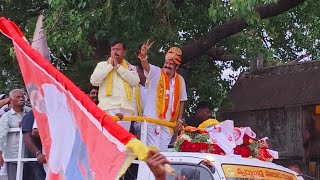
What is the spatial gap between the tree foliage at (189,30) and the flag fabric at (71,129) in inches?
146

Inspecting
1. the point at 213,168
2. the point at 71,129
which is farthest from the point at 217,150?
the point at 71,129

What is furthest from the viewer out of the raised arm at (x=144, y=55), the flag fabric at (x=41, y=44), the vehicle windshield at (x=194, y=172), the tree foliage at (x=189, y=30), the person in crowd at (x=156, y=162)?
the tree foliage at (x=189, y=30)

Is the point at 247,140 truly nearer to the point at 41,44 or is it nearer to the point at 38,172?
the point at 38,172

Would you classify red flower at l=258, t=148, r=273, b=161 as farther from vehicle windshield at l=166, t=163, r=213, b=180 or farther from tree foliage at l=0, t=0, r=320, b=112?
tree foliage at l=0, t=0, r=320, b=112

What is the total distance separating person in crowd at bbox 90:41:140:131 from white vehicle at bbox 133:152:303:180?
0.91 m

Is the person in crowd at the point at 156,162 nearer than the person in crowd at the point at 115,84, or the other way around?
the person in crowd at the point at 156,162

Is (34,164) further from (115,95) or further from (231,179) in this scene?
(231,179)

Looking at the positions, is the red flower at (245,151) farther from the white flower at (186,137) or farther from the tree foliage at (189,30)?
the tree foliage at (189,30)

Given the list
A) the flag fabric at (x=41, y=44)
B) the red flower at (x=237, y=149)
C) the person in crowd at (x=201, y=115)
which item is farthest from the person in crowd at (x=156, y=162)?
the person in crowd at (x=201, y=115)

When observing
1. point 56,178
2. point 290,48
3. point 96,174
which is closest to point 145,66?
point 56,178

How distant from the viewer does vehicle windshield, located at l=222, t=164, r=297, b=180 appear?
6129 mm

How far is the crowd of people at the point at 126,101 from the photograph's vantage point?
7078mm

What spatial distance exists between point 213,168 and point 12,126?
2561 millimetres

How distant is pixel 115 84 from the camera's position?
7.18 m
